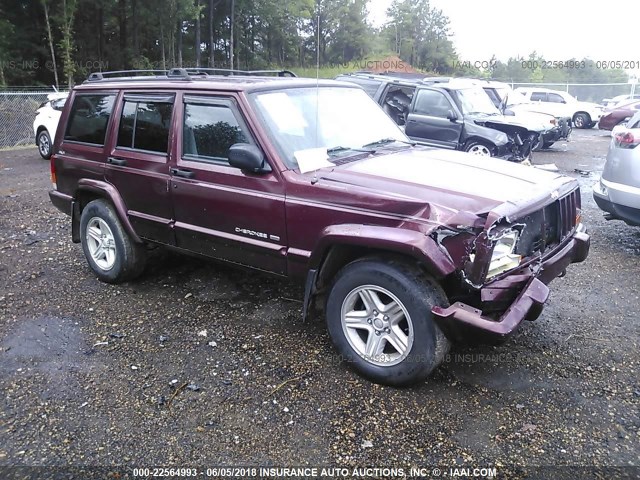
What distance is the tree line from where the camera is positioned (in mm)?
27875

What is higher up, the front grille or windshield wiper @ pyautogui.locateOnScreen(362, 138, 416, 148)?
windshield wiper @ pyautogui.locateOnScreen(362, 138, 416, 148)

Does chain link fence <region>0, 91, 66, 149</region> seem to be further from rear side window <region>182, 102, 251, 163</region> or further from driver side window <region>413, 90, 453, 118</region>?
rear side window <region>182, 102, 251, 163</region>

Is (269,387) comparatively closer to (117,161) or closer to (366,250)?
(366,250)

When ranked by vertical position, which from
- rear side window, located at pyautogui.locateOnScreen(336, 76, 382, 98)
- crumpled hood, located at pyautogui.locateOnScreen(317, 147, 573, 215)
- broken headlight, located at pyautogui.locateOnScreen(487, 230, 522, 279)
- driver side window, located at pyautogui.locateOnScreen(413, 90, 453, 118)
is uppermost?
rear side window, located at pyautogui.locateOnScreen(336, 76, 382, 98)

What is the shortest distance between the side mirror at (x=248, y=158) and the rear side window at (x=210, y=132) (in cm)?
19

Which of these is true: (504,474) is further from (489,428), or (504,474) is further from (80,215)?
(80,215)

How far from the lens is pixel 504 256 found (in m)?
3.06

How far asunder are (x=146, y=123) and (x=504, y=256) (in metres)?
3.11

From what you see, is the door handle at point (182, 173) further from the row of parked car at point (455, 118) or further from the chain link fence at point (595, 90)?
the chain link fence at point (595, 90)

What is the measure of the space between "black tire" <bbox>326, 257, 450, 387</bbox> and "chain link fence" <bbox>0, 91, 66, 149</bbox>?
1479 centimetres

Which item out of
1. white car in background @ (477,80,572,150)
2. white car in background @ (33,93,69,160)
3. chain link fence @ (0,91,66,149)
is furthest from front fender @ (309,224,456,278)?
chain link fence @ (0,91,66,149)

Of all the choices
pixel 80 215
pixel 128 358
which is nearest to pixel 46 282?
pixel 80 215

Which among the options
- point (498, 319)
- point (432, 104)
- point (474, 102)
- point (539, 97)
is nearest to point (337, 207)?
point (498, 319)

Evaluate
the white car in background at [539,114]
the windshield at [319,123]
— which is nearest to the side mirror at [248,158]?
the windshield at [319,123]
